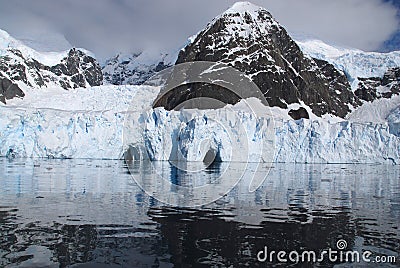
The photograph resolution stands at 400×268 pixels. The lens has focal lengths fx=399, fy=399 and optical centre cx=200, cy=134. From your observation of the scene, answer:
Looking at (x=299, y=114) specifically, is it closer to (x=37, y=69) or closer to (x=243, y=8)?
(x=243, y=8)

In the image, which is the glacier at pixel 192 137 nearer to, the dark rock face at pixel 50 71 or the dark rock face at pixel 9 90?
the dark rock face at pixel 9 90

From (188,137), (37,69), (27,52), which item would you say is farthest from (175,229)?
(27,52)

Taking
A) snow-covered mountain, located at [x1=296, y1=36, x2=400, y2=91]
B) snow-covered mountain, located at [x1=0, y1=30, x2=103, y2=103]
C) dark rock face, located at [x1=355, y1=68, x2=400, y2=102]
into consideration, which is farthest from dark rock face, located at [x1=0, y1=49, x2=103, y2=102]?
dark rock face, located at [x1=355, y1=68, x2=400, y2=102]

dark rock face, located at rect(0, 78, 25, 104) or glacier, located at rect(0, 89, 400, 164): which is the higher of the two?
dark rock face, located at rect(0, 78, 25, 104)

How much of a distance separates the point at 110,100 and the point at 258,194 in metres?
Answer: 75.7

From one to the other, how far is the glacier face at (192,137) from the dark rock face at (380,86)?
2923 inches

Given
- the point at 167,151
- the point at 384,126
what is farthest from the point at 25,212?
the point at 384,126

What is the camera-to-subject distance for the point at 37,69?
140 metres

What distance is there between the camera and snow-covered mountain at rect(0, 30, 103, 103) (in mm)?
125812

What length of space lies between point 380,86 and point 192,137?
9755 cm

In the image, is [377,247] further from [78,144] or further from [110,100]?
[110,100]

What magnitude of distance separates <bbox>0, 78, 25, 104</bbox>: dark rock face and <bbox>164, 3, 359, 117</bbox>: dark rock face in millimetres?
48889

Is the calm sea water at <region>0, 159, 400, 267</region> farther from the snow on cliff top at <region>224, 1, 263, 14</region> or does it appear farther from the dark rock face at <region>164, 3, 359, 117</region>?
the snow on cliff top at <region>224, 1, 263, 14</region>

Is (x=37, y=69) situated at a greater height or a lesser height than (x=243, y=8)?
lesser
